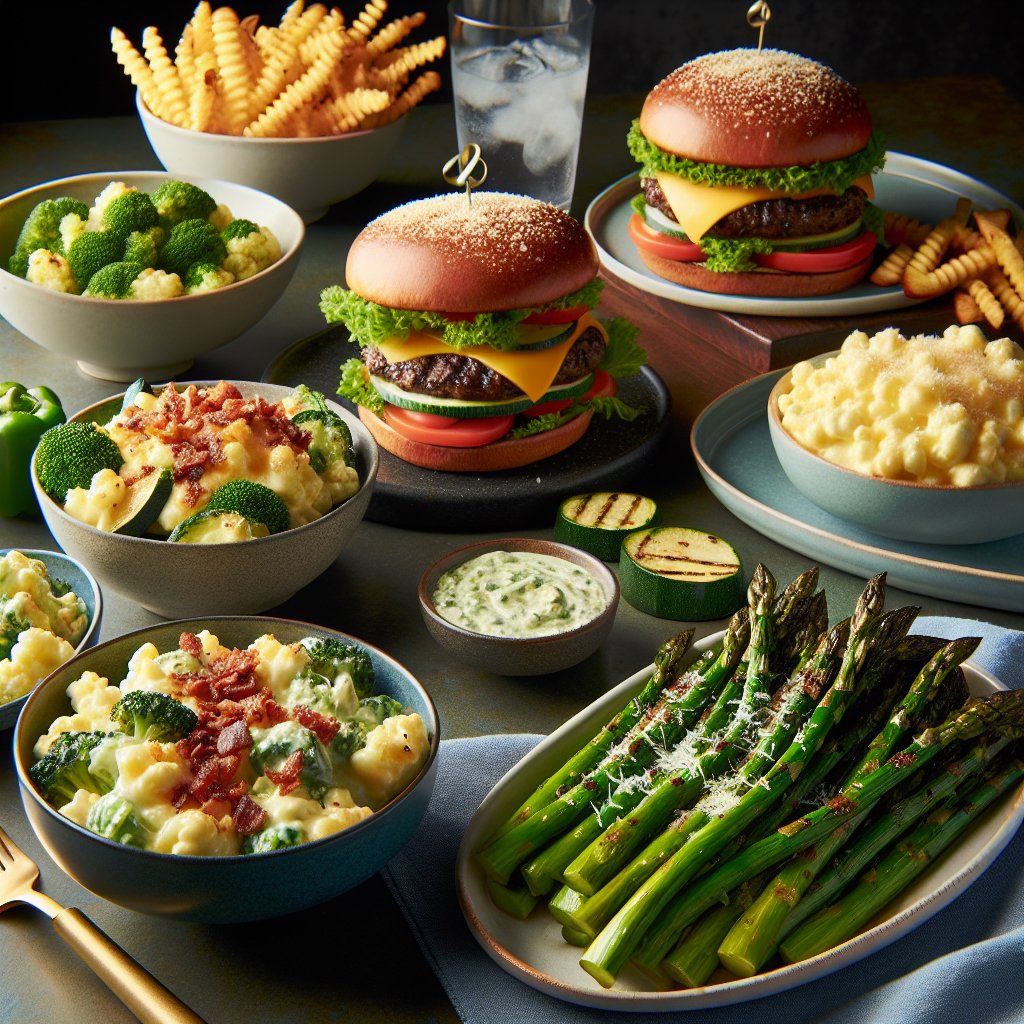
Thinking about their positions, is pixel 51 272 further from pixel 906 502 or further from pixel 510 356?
pixel 906 502

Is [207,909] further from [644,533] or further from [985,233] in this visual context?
[985,233]

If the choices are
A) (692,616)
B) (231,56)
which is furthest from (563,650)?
(231,56)

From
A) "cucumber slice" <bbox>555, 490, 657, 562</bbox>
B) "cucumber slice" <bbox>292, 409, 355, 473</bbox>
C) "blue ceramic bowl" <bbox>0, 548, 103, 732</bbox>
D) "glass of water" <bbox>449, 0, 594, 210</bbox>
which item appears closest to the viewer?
"blue ceramic bowl" <bbox>0, 548, 103, 732</bbox>

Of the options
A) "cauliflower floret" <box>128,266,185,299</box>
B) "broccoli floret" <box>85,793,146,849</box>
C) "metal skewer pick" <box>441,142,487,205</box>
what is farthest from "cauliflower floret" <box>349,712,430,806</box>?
"cauliflower floret" <box>128,266,185,299</box>

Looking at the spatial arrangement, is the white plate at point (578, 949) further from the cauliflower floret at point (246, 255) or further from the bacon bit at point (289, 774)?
the cauliflower floret at point (246, 255)

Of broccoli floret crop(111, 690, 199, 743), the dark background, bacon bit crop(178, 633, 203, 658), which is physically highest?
broccoli floret crop(111, 690, 199, 743)

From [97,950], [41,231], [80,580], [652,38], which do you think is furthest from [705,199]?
[652,38]

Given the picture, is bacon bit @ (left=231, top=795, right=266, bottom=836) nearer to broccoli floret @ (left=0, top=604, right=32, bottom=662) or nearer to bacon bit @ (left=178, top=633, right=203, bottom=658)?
bacon bit @ (left=178, top=633, right=203, bottom=658)
